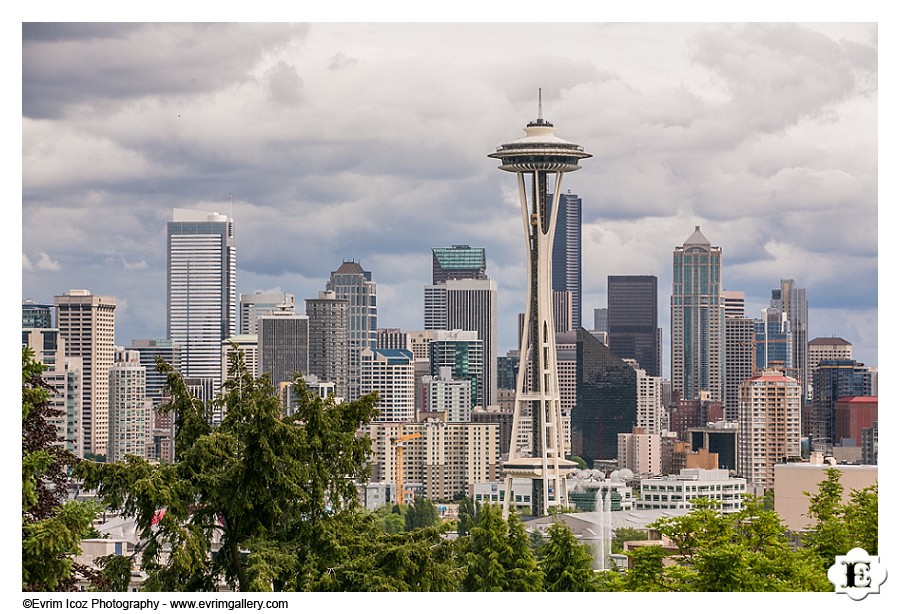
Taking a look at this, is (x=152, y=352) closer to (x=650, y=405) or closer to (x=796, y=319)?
(x=650, y=405)

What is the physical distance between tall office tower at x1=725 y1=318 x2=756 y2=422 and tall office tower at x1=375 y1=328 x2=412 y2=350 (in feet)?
62.5

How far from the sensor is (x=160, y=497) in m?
8.02

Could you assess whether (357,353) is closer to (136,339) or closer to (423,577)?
(136,339)

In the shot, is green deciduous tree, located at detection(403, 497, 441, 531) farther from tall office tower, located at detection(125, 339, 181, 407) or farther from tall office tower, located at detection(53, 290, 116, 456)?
tall office tower, located at detection(125, 339, 181, 407)

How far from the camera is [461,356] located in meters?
85.2

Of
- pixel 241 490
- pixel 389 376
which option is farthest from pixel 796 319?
pixel 241 490

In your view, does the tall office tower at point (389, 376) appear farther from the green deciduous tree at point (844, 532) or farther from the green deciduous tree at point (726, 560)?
the green deciduous tree at point (726, 560)

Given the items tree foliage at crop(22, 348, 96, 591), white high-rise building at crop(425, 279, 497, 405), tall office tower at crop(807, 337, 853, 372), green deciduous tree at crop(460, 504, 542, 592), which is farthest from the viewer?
white high-rise building at crop(425, 279, 497, 405)

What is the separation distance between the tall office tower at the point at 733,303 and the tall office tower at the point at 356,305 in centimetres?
2427

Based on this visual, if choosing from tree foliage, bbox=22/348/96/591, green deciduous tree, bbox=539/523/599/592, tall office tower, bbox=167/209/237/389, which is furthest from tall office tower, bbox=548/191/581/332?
tree foliage, bbox=22/348/96/591

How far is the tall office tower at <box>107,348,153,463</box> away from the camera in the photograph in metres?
64.0

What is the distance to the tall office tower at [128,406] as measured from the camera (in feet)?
210

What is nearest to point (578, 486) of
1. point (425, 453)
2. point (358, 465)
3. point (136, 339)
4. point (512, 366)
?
point (425, 453)
